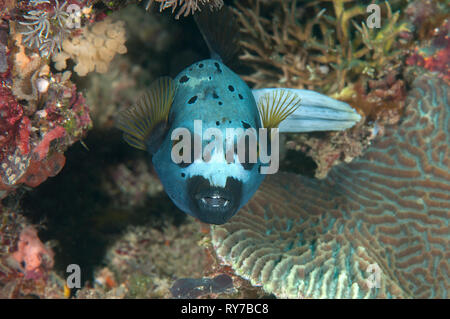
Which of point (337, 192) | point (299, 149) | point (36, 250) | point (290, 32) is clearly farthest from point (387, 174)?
point (36, 250)

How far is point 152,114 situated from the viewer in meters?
2.86

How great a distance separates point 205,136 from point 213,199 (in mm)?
501

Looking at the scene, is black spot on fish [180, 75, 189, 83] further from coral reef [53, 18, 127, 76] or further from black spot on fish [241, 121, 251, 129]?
coral reef [53, 18, 127, 76]

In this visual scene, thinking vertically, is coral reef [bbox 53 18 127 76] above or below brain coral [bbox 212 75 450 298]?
above

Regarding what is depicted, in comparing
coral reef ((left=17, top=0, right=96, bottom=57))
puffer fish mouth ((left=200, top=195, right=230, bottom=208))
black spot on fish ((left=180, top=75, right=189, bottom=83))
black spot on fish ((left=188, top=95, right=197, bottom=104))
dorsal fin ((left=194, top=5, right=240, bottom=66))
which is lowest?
puffer fish mouth ((left=200, top=195, right=230, bottom=208))

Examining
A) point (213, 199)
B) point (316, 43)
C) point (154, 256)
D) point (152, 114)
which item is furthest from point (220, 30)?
point (154, 256)

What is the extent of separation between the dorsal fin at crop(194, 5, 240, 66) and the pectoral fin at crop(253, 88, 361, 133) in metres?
0.73

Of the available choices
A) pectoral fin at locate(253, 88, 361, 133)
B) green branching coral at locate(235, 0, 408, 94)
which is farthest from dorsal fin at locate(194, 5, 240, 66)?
pectoral fin at locate(253, 88, 361, 133)

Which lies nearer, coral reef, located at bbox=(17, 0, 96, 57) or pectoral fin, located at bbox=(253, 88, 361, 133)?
coral reef, located at bbox=(17, 0, 96, 57)

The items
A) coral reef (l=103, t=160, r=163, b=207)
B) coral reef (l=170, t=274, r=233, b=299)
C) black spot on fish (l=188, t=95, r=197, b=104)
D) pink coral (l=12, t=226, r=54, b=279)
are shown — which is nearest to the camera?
black spot on fish (l=188, t=95, r=197, b=104)

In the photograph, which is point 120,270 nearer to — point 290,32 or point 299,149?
point 299,149

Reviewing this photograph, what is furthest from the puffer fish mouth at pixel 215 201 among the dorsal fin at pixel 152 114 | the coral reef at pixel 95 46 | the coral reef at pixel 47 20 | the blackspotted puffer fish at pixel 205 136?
the coral reef at pixel 95 46

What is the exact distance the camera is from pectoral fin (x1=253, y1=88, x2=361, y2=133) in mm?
3721

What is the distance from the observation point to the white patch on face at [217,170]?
7.81 feet
